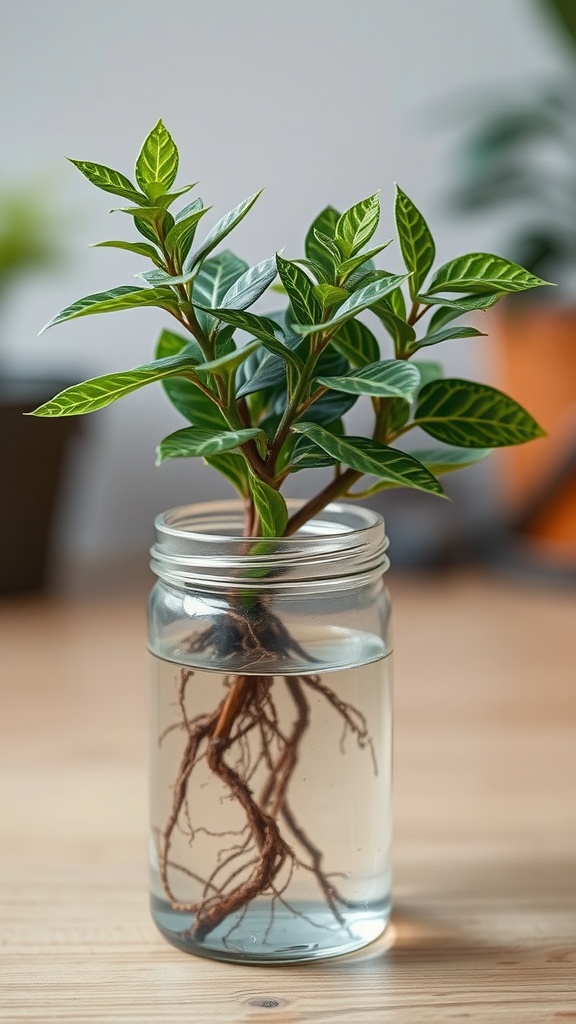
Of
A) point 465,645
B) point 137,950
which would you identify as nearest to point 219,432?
point 137,950

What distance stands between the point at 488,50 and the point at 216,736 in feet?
3.55

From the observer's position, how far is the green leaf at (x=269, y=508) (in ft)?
1.69

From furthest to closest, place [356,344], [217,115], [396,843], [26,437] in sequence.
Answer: [217,115]
[26,437]
[396,843]
[356,344]

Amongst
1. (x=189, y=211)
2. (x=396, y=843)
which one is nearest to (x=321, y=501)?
(x=189, y=211)

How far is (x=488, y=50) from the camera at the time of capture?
1392 millimetres

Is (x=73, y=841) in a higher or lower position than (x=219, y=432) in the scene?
lower

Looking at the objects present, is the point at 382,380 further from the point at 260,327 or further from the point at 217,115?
the point at 217,115

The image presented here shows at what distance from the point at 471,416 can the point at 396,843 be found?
0.28 meters

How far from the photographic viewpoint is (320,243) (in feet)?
1.69

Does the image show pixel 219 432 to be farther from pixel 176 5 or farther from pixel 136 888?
pixel 176 5

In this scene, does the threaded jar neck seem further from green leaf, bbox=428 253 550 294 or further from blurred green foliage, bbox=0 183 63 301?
blurred green foliage, bbox=0 183 63 301

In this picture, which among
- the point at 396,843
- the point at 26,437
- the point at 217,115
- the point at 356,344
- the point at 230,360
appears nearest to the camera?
the point at 230,360

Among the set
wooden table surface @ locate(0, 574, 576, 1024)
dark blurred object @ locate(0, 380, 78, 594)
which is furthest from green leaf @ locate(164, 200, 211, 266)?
dark blurred object @ locate(0, 380, 78, 594)

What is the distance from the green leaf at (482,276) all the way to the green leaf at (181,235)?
0.34 feet
